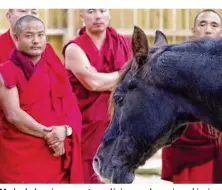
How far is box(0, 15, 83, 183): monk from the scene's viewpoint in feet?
14.7

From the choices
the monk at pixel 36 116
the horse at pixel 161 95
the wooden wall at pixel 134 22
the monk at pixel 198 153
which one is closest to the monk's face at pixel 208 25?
the monk at pixel 198 153

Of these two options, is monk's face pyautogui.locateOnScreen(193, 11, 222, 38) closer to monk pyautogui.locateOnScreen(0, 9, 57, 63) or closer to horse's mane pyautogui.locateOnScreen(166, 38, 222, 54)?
monk pyautogui.locateOnScreen(0, 9, 57, 63)

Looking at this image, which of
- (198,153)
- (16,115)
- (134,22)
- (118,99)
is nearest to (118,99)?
(118,99)

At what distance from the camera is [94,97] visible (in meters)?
4.93

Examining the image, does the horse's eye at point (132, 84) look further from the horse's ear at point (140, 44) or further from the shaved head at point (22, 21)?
the shaved head at point (22, 21)

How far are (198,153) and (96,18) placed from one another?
1018 millimetres

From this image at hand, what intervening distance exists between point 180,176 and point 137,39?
1.61 m

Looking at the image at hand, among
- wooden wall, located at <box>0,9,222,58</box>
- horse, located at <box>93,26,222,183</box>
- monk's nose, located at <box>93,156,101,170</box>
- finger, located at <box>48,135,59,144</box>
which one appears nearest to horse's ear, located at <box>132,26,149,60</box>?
horse, located at <box>93,26,222,183</box>

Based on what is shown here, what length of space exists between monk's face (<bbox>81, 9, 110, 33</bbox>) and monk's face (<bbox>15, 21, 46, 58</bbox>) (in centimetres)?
46

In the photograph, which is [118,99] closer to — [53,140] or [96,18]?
[53,140]

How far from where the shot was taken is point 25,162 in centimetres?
463
